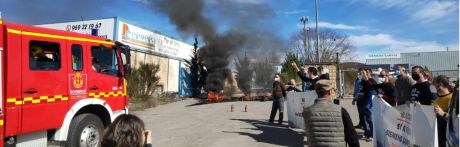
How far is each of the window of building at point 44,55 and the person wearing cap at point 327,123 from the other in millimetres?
4283

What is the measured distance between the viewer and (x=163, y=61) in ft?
97.6

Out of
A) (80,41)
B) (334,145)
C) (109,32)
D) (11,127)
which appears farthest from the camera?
(109,32)

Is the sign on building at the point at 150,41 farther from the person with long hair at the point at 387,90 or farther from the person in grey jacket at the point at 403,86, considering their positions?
the person in grey jacket at the point at 403,86

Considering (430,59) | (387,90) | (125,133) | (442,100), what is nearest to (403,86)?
(387,90)

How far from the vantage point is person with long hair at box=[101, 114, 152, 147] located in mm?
2646

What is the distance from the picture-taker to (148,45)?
27781mm

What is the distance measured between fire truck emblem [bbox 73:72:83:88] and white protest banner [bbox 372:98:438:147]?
475 cm

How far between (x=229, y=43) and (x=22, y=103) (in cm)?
2424

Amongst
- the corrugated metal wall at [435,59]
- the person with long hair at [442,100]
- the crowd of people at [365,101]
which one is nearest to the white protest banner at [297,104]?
the crowd of people at [365,101]

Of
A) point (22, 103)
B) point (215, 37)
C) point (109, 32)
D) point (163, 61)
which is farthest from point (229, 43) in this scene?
point (22, 103)

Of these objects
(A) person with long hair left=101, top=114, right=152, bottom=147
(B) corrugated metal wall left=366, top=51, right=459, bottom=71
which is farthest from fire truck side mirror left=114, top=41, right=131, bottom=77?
(B) corrugated metal wall left=366, top=51, right=459, bottom=71

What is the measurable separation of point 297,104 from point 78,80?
5223mm

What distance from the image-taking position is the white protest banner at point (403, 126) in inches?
180

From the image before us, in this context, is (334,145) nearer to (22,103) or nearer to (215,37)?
(22,103)
